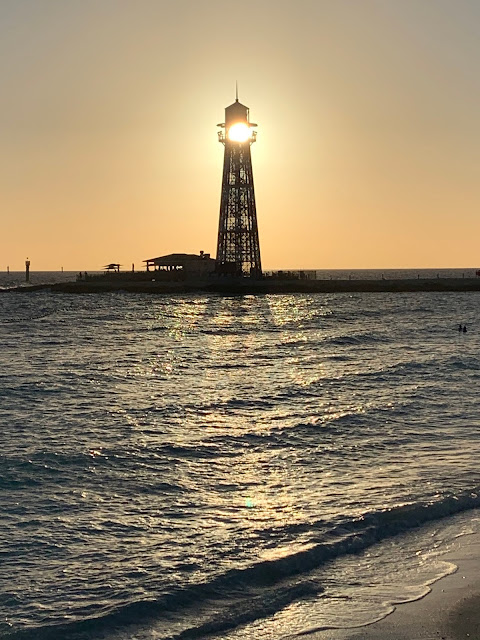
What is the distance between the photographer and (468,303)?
104 metres

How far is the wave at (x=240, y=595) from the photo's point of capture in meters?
11.1

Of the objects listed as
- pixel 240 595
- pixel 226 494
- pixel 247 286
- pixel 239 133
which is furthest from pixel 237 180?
pixel 240 595

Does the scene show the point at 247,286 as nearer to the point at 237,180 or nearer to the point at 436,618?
the point at 237,180

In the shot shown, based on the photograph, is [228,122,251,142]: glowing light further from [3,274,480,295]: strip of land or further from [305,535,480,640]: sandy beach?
[305,535,480,640]: sandy beach

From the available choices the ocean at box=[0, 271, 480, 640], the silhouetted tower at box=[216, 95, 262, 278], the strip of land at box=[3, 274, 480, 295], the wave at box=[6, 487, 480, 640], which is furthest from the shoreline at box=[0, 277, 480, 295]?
the wave at box=[6, 487, 480, 640]

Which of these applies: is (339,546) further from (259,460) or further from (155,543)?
(259,460)

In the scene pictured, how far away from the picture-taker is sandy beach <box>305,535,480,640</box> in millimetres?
10594

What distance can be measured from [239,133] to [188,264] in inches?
859

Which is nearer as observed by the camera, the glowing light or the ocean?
the ocean

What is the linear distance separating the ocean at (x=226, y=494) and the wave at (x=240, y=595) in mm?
29

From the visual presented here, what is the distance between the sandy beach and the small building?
115 m

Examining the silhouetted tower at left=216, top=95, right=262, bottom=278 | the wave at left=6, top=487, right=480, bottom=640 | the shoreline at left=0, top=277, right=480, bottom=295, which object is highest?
the silhouetted tower at left=216, top=95, right=262, bottom=278

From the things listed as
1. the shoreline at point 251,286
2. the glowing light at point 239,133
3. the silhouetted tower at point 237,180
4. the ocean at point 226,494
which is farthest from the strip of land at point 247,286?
→ the ocean at point 226,494

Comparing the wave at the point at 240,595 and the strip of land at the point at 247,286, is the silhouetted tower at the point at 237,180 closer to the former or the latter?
the strip of land at the point at 247,286
